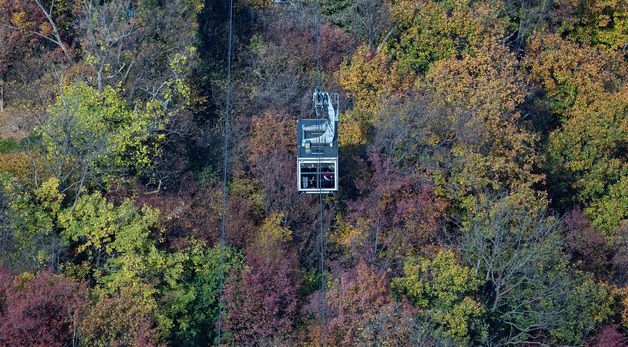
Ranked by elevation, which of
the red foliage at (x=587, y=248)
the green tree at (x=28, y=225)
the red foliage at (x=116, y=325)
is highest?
the green tree at (x=28, y=225)

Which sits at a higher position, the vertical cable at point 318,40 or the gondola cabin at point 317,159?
the vertical cable at point 318,40

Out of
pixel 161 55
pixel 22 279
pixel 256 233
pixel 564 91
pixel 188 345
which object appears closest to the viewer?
pixel 22 279

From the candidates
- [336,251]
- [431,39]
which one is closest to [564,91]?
[431,39]

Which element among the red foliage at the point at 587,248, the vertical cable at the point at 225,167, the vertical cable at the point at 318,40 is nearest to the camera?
the vertical cable at the point at 225,167

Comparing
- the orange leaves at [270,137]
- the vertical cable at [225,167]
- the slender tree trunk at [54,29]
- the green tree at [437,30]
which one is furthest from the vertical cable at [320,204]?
the slender tree trunk at [54,29]

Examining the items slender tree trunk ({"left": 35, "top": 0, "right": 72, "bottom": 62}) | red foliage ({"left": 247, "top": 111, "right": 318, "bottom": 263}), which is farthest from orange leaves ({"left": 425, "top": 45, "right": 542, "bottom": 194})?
slender tree trunk ({"left": 35, "top": 0, "right": 72, "bottom": 62})

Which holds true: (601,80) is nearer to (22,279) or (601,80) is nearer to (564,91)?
(564,91)

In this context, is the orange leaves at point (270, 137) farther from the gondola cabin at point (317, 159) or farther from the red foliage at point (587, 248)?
the red foliage at point (587, 248)

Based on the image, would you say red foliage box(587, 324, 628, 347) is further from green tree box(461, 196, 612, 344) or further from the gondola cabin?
the gondola cabin
